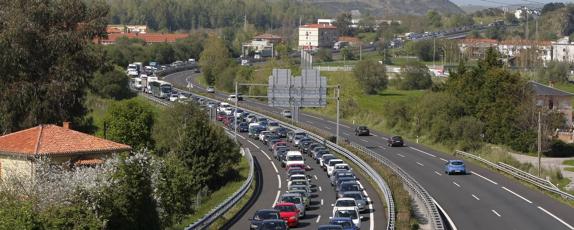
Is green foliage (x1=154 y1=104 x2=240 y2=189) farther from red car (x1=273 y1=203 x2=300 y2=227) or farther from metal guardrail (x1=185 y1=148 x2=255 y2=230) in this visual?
red car (x1=273 y1=203 x2=300 y2=227)

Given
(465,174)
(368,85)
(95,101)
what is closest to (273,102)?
(465,174)

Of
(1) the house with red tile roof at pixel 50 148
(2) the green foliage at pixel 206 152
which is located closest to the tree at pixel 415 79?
(2) the green foliage at pixel 206 152

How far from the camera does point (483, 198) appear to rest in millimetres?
52812

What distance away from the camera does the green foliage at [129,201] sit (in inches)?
1341

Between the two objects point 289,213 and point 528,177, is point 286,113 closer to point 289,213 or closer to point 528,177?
point 528,177

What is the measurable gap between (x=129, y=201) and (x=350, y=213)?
444 inches

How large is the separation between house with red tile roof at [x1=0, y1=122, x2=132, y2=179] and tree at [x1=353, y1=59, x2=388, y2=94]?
3503 inches

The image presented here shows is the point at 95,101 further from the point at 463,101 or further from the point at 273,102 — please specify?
the point at 463,101

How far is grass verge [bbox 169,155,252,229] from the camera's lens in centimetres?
4683

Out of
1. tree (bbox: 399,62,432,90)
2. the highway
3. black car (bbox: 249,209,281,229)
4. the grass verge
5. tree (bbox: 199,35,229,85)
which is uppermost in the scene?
tree (bbox: 199,35,229,85)

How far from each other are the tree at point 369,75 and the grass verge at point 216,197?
72.1m

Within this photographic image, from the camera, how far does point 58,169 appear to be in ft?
145

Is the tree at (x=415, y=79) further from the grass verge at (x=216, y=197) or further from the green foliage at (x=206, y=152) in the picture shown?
the green foliage at (x=206, y=152)

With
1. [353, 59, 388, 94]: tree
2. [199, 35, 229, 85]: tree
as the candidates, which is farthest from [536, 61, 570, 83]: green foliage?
[199, 35, 229, 85]: tree
